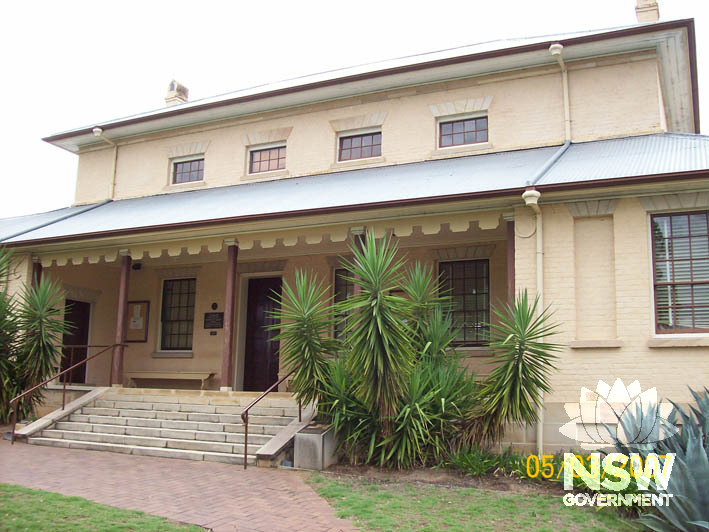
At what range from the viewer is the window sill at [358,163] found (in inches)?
544

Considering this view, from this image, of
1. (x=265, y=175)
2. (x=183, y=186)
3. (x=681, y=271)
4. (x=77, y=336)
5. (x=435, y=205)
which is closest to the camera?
(x=681, y=271)

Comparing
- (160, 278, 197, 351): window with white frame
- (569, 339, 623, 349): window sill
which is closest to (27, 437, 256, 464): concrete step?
(569, 339, 623, 349): window sill

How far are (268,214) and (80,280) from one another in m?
7.03

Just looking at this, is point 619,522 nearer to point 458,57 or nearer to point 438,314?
point 438,314

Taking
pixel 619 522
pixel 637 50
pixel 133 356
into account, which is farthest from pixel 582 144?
pixel 133 356

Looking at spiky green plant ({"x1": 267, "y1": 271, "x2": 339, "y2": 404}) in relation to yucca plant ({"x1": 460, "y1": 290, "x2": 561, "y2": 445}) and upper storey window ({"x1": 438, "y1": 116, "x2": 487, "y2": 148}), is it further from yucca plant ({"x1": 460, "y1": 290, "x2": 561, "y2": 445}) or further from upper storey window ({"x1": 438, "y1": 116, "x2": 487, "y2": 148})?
upper storey window ({"x1": 438, "y1": 116, "x2": 487, "y2": 148})

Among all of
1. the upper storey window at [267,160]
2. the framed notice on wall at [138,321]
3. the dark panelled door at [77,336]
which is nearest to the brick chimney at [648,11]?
the upper storey window at [267,160]

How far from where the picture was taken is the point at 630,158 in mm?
10078

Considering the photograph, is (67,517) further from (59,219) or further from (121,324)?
(59,219)

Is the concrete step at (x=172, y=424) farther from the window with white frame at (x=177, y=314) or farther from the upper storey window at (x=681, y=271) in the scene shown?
the upper storey window at (x=681, y=271)

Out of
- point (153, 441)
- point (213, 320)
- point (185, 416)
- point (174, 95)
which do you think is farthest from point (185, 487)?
point (174, 95)

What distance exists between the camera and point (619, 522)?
6363 millimetres

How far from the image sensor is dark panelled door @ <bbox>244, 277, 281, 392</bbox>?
49.2 ft

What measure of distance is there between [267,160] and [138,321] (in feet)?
16.8
